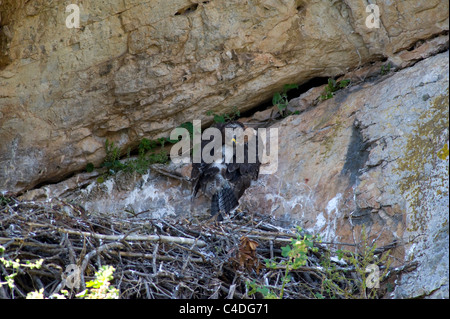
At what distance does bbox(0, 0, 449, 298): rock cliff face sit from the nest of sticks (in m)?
0.78

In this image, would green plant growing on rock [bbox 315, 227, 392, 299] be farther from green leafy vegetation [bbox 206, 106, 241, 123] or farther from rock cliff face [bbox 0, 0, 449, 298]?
green leafy vegetation [bbox 206, 106, 241, 123]

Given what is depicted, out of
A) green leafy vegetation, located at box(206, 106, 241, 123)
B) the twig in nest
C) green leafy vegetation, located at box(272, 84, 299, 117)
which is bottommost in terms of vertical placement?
the twig in nest

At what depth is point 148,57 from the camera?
546 centimetres

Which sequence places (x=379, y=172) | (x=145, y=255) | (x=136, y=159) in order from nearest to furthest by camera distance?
1. (x=145, y=255)
2. (x=379, y=172)
3. (x=136, y=159)

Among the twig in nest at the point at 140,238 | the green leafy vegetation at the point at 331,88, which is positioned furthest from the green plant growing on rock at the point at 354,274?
the green leafy vegetation at the point at 331,88

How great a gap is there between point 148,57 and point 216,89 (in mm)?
803

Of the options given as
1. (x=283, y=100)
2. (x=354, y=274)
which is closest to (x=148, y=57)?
(x=283, y=100)

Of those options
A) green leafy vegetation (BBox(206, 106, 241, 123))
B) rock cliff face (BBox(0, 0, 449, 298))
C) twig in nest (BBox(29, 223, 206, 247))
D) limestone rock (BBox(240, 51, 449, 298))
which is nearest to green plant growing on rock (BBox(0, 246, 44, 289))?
twig in nest (BBox(29, 223, 206, 247))

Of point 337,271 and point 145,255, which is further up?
point 145,255

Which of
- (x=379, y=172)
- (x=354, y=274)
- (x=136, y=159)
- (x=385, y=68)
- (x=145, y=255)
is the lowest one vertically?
(x=354, y=274)

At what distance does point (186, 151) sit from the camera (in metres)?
6.07

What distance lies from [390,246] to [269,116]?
7.89 feet

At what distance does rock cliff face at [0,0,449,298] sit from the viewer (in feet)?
16.5

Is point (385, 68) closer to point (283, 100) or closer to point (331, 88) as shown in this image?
point (331, 88)
